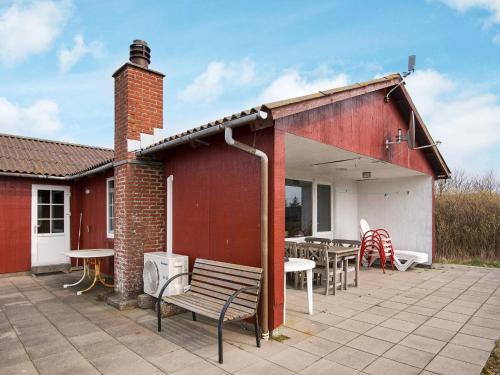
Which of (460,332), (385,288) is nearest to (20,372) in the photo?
(460,332)

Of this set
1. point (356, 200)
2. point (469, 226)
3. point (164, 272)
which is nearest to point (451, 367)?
point (164, 272)

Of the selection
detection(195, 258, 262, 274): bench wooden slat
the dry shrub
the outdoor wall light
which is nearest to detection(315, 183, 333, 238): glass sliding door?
the outdoor wall light

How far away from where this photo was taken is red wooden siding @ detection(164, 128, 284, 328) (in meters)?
4.24

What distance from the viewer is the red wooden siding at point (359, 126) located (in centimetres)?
477

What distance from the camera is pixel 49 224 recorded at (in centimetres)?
905

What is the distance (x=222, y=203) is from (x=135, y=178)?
2.01m

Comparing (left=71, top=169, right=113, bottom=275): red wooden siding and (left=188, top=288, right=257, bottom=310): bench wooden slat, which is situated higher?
(left=71, top=169, right=113, bottom=275): red wooden siding

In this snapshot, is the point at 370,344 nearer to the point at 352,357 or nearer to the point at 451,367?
the point at 352,357

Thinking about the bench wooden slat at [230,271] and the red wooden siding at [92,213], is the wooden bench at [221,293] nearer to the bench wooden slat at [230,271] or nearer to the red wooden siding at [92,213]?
the bench wooden slat at [230,271]

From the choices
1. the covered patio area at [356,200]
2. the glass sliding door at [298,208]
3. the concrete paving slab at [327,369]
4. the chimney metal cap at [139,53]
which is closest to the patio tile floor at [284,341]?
the concrete paving slab at [327,369]

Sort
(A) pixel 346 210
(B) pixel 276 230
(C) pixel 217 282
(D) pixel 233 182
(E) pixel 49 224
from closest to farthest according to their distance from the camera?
(B) pixel 276 230
(C) pixel 217 282
(D) pixel 233 182
(E) pixel 49 224
(A) pixel 346 210

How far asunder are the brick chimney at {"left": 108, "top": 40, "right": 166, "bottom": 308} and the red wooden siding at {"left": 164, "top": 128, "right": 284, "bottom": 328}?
443 millimetres

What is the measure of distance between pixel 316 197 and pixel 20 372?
7517 mm

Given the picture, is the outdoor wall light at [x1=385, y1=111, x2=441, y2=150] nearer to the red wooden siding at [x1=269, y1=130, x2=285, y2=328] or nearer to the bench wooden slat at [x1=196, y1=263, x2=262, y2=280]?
the red wooden siding at [x1=269, y1=130, x2=285, y2=328]
